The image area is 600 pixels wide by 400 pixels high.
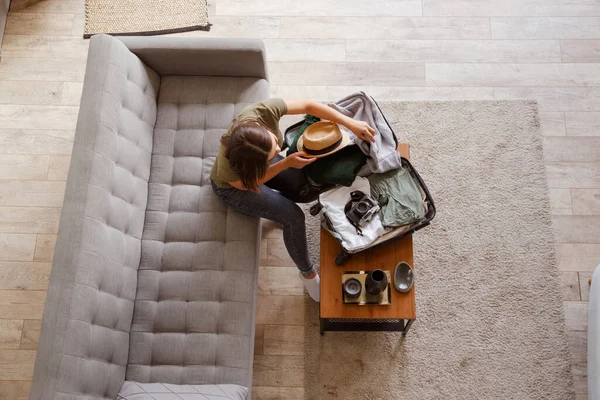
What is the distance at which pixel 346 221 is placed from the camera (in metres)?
2.27

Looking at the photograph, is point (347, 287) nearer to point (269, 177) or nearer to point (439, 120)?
point (269, 177)

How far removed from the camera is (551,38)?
318cm

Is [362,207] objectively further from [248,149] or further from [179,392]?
[179,392]

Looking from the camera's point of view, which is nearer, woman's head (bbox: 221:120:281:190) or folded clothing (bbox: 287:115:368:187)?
woman's head (bbox: 221:120:281:190)

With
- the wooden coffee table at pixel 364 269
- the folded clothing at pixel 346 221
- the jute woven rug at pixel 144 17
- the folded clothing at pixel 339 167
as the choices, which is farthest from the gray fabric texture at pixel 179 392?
the jute woven rug at pixel 144 17

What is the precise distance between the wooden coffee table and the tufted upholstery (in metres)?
0.32

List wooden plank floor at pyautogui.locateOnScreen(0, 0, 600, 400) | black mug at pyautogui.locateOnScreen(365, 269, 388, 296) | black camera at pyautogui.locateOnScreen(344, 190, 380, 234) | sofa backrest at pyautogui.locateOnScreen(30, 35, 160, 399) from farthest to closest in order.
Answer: wooden plank floor at pyautogui.locateOnScreen(0, 0, 600, 400) → black camera at pyautogui.locateOnScreen(344, 190, 380, 234) → black mug at pyautogui.locateOnScreen(365, 269, 388, 296) → sofa backrest at pyautogui.locateOnScreen(30, 35, 160, 399)

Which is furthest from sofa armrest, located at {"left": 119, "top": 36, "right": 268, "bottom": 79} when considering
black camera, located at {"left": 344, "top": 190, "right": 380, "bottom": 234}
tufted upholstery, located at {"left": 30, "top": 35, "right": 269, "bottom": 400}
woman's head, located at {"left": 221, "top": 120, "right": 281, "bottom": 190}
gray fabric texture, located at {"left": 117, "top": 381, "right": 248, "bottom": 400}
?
gray fabric texture, located at {"left": 117, "top": 381, "right": 248, "bottom": 400}

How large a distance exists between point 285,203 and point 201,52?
829 millimetres

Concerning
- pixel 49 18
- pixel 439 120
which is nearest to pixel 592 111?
pixel 439 120

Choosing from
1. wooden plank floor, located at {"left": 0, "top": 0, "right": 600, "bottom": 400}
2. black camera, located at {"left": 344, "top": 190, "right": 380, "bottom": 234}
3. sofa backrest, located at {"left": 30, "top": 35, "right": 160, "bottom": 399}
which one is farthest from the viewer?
wooden plank floor, located at {"left": 0, "top": 0, "right": 600, "bottom": 400}

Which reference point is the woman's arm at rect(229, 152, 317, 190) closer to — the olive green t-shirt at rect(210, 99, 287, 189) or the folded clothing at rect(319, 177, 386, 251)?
the olive green t-shirt at rect(210, 99, 287, 189)

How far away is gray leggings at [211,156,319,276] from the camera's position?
230 cm

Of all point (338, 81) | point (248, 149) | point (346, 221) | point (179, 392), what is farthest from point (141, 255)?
point (338, 81)
